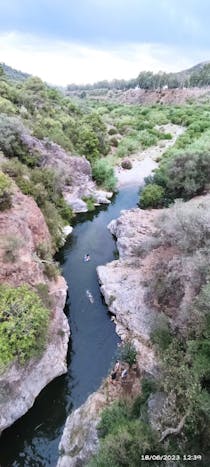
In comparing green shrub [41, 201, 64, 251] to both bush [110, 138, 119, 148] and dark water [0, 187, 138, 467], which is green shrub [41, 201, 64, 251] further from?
bush [110, 138, 119, 148]

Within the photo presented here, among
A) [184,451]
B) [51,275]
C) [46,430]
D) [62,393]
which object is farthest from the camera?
[51,275]

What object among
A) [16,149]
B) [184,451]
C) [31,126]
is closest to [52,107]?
[31,126]

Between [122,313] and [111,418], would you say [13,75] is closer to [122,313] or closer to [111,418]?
[122,313]

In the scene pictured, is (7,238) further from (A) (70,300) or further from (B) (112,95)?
(B) (112,95)

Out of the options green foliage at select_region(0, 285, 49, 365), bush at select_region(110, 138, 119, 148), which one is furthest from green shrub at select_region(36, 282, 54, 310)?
bush at select_region(110, 138, 119, 148)

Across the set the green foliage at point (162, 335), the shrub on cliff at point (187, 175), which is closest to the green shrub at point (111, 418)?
the green foliage at point (162, 335)

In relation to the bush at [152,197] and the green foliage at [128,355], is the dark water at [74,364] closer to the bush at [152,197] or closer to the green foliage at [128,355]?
the green foliage at [128,355]
